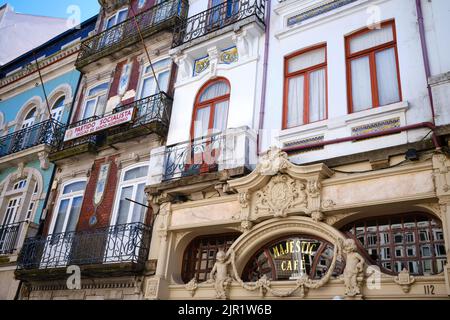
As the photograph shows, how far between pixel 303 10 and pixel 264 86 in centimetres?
207

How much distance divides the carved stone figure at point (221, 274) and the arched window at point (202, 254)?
0.69 metres

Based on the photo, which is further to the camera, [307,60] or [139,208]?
[139,208]

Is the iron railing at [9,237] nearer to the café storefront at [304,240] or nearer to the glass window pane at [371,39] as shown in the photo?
the café storefront at [304,240]

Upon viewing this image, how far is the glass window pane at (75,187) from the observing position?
523 inches

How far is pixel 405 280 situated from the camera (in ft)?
22.5

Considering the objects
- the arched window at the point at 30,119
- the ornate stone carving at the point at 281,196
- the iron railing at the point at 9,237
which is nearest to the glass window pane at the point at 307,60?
the ornate stone carving at the point at 281,196

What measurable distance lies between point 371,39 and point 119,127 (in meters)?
6.94

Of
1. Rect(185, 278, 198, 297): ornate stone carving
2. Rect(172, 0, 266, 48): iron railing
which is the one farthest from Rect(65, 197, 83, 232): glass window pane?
Rect(172, 0, 266, 48): iron railing

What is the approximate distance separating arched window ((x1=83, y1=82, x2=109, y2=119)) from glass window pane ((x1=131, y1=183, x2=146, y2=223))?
3.86 metres

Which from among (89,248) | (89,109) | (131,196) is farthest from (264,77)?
(89,109)

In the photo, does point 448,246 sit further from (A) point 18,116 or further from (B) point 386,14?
(A) point 18,116

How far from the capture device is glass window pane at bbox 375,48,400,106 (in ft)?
28.3

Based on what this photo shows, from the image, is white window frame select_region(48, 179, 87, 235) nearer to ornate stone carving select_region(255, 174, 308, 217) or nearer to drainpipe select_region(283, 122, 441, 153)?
ornate stone carving select_region(255, 174, 308, 217)

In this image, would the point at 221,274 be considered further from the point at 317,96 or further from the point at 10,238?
the point at 10,238
